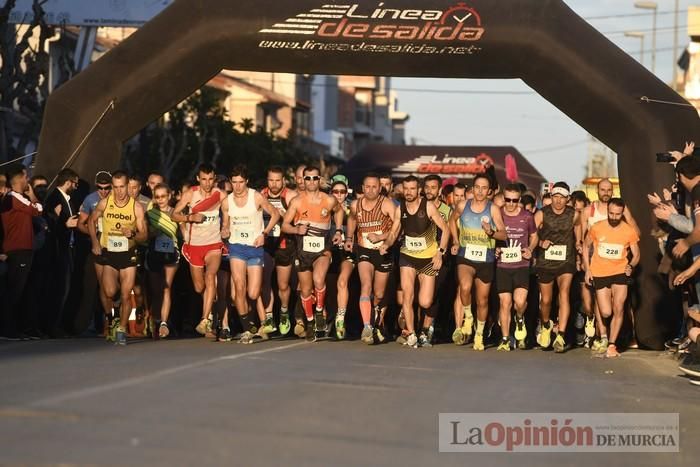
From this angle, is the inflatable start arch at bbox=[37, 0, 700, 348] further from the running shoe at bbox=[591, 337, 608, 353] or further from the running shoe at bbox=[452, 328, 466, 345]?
the running shoe at bbox=[452, 328, 466, 345]

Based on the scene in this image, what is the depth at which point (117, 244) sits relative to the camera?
1511cm

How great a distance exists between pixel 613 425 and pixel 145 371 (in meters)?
3.95

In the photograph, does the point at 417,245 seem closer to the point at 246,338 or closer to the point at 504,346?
the point at 504,346

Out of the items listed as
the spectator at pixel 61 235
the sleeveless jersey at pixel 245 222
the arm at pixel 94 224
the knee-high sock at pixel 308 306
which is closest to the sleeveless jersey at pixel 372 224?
the knee-high sock at pixel 308 306

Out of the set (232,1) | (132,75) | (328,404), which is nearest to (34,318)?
(132,75)

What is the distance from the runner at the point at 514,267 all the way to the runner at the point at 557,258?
197 mm

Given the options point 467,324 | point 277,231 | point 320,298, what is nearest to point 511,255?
point 467,324

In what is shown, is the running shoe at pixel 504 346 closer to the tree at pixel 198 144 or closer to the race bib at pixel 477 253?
the race bib at pixel 477 253

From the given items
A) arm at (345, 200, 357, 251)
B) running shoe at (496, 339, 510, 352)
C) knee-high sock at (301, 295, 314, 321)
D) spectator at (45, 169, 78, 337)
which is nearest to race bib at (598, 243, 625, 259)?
running shoe at (496, 339, 510, 352)

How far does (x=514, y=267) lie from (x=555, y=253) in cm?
57

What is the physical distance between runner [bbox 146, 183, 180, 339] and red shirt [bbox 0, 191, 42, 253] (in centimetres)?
135

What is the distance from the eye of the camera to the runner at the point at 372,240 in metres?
16.0

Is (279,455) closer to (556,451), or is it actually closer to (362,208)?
(556,451)

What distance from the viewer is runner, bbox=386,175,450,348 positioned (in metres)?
15.9
